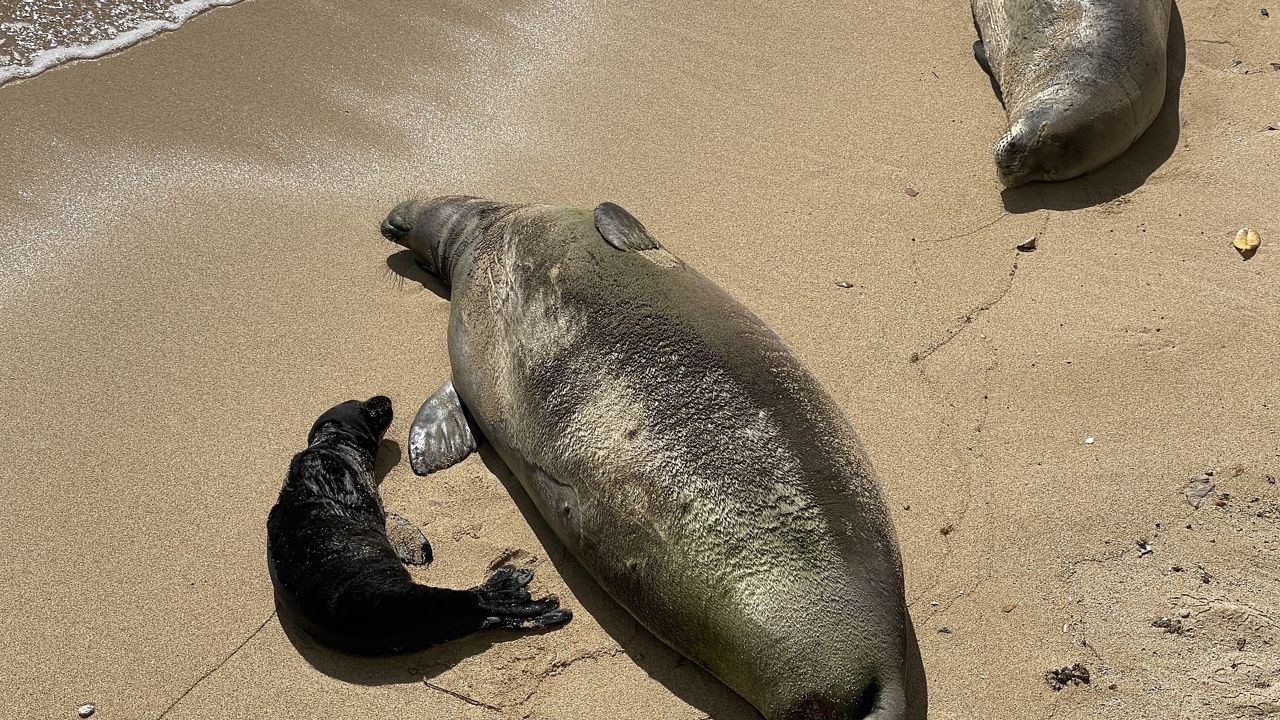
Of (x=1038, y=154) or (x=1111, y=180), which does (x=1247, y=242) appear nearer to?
(x=1111, y=180)

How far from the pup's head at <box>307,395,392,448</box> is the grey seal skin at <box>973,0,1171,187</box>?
3195 mm

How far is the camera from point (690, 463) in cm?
350

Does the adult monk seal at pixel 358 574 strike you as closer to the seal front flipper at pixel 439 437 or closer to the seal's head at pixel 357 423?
the seal's head at pixel 357 423

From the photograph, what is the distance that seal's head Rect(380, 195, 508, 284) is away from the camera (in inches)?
202

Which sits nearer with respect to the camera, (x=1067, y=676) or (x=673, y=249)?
(x=1067, y=676)

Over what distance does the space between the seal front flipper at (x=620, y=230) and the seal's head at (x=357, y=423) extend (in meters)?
1.12

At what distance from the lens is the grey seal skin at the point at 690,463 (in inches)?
127

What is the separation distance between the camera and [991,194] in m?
5.54

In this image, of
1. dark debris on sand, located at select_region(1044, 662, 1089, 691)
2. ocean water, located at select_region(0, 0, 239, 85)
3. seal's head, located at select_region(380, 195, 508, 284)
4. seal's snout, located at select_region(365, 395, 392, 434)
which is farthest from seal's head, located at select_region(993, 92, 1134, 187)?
ocean water, located at select_region(0, 0, 239, 85)

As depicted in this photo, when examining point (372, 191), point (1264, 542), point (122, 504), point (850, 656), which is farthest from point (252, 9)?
point (1264, 542)

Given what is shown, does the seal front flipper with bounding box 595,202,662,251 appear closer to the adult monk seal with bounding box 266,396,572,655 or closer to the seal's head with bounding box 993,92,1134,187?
the adult monk seal with bounding box 266,396,572,655

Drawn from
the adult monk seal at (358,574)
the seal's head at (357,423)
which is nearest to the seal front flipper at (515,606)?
the adult monk seal at (358,574)

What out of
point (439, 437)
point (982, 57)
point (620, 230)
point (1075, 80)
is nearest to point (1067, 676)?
point (620, 230)

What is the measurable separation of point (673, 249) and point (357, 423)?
5.56 ft
